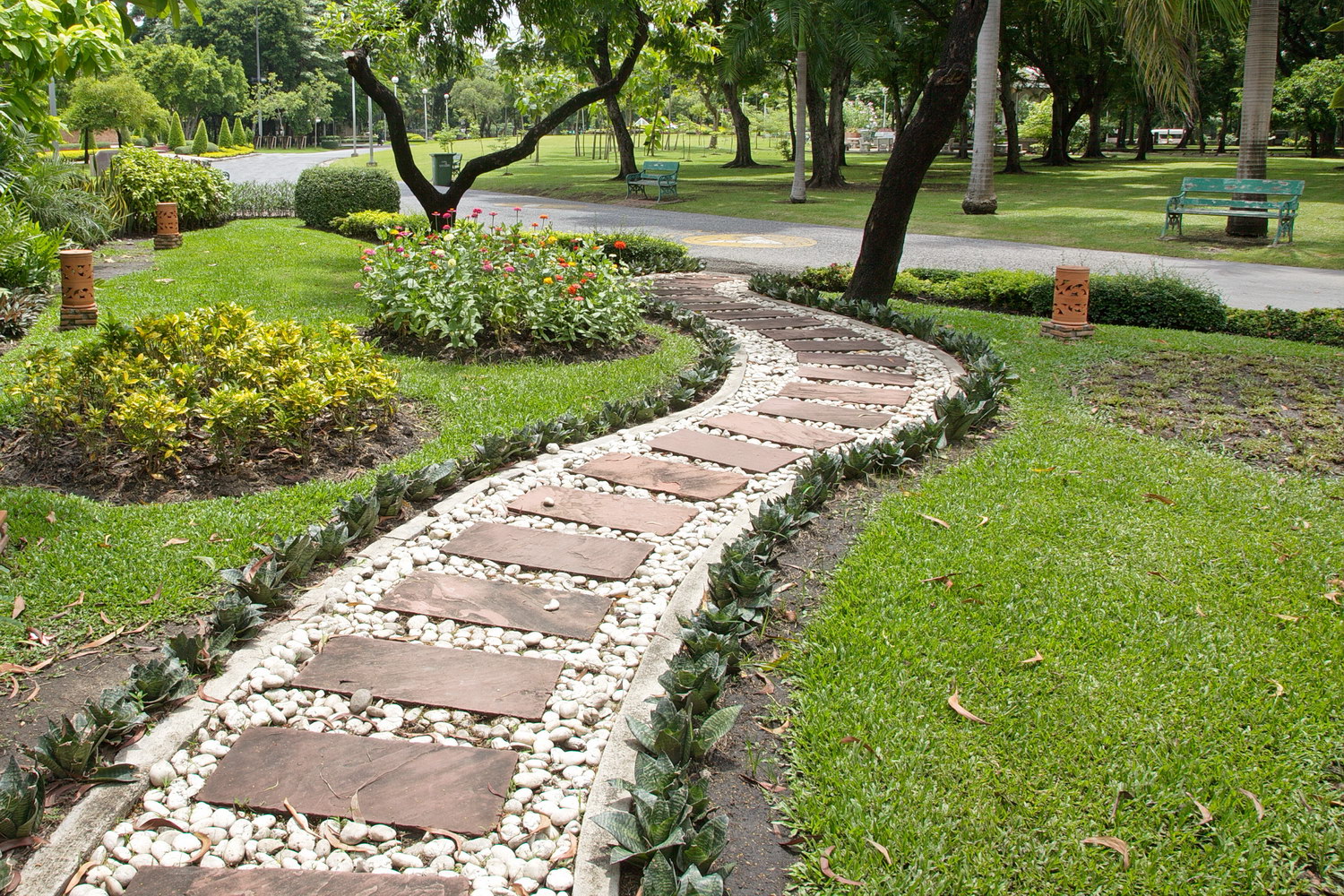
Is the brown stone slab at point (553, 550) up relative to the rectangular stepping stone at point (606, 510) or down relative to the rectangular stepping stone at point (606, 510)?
down

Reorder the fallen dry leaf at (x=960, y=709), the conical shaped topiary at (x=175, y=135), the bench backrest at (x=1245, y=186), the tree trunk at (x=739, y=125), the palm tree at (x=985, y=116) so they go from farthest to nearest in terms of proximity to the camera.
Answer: the conical shaped topiary at (x=175, y=135), the tree trunk at (x=739, y=125), the palm tree at (x=985, y=116), the bench backrest at (x=1245, y=186), the fallen dry leaf at (x=960, y=709)

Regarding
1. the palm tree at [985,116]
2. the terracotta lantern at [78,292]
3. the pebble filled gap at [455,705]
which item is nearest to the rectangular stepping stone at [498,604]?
the pebble filled gap at [455,705]

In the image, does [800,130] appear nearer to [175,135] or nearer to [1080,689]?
[1080,689]

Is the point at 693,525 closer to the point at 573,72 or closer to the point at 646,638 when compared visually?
the point at 646,638

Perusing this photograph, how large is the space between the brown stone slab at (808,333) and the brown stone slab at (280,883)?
635 cm

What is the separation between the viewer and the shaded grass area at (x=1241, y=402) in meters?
5.29

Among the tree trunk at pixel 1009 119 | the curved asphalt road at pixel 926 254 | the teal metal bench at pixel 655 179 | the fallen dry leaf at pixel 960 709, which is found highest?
the tree trunk at pixel 1009 119

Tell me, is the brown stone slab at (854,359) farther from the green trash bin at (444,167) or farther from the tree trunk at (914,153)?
the green trash bin at (444,167)

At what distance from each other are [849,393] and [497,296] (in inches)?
108

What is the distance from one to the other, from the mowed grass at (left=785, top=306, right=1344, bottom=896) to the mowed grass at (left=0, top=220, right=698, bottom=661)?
231cm

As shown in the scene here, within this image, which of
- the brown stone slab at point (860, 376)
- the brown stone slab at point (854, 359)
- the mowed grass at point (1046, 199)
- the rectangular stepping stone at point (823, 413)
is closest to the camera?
the rectangular stepping stone at point (823, 413)

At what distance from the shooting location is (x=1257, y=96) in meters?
15.7

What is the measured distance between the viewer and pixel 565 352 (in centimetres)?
727

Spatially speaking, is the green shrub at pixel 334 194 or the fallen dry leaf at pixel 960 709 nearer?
the fallen dry leaf at pixel 960 709
